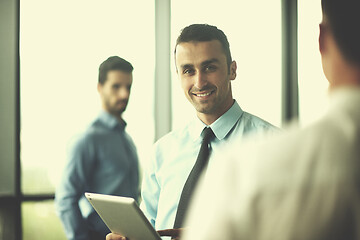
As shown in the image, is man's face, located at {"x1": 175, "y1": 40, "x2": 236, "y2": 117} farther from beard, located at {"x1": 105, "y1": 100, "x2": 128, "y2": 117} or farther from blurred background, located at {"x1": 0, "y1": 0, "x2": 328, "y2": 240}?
blurred background, located at {"x1": 0, "y1": 0, "x2": 328, "y2": 240}

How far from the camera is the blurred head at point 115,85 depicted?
296 cm

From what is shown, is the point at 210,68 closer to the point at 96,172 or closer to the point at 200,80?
the point at 200,80

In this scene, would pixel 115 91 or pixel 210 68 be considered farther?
pixel 115 91

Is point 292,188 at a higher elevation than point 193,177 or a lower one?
higher

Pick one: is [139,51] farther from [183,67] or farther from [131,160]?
[183,67]

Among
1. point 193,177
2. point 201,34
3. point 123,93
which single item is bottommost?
point 193,177

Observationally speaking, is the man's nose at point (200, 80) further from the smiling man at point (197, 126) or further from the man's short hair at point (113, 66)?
the man's short hair at point (113, 66)

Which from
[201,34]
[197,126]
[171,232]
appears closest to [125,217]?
[171,232]

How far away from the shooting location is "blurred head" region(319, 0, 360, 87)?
21.3 inches

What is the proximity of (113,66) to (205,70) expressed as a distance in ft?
3.77

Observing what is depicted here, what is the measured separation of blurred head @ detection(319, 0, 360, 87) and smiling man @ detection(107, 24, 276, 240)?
4.14 feet

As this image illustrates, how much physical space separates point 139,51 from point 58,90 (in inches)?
26.8

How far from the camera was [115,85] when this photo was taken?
2969 mm

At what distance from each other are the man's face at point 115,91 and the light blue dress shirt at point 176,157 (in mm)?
1017
